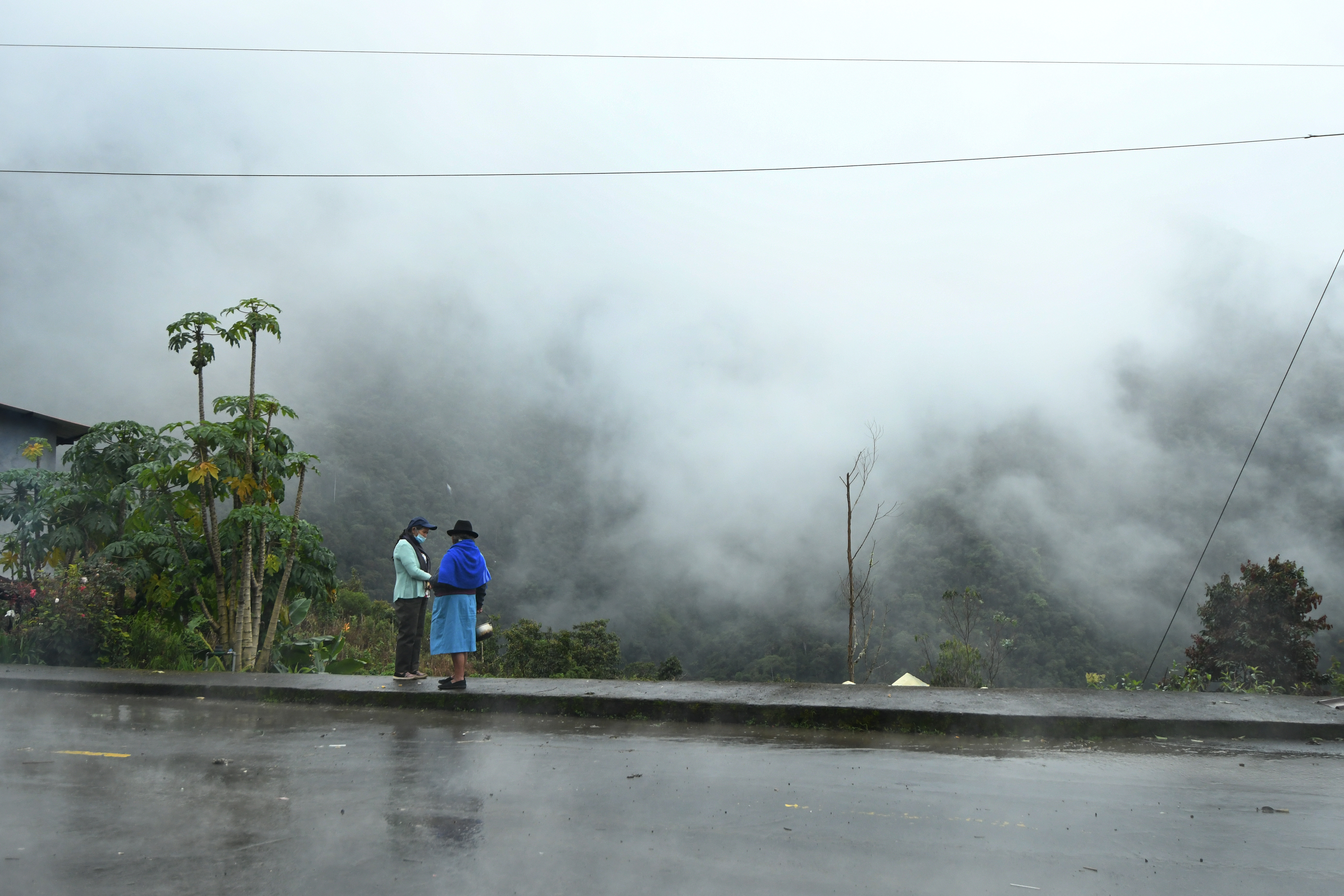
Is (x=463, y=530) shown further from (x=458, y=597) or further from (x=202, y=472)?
(x=202, y=472)

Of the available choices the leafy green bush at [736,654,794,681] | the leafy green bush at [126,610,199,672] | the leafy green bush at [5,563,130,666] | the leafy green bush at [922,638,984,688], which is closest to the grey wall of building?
the leafy green bush at [5,563,130,666]

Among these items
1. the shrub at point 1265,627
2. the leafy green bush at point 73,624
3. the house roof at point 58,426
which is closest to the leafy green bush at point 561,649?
the house roof at point 58,426

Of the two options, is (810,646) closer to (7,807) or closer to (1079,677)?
(1079,677)

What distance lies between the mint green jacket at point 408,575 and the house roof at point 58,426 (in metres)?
13.2

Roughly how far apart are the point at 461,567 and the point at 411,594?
2.44 ft

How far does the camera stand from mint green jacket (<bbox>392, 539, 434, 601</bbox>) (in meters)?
9.30

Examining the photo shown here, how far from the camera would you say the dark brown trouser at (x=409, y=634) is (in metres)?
9.52

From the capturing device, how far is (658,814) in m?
4.65

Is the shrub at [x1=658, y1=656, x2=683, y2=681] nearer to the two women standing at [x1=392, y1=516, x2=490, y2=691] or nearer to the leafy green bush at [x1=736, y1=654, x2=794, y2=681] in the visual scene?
the two women standing at [x1=392, y1=516, x2=490, y2=691]

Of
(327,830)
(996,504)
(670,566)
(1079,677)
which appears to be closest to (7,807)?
(327,830)

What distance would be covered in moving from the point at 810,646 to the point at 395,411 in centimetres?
6906

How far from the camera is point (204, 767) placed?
228 inches

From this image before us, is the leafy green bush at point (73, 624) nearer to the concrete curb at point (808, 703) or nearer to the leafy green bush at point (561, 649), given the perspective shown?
the concrete curb at point (808, 703)

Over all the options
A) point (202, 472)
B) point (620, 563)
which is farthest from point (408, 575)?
point (620, 563)
